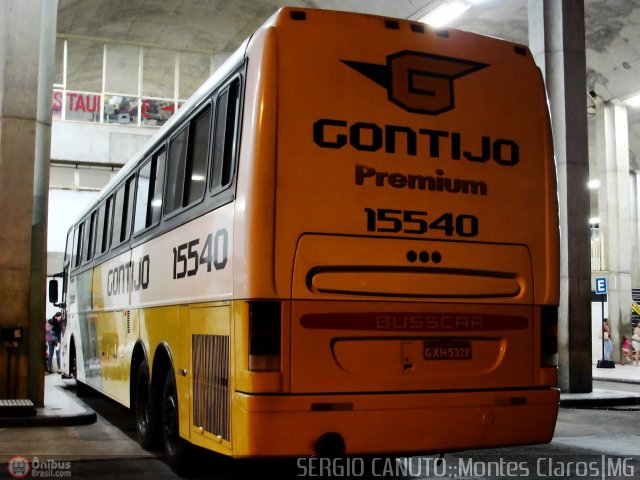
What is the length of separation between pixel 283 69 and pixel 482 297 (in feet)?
7.32

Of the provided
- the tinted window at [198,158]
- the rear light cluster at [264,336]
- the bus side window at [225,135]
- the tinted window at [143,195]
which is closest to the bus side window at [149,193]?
the tinted window at [143,195]

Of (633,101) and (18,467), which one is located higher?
(633,101)

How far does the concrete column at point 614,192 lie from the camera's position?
92.3 ft

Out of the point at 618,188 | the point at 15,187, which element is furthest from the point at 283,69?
the point at 618,188

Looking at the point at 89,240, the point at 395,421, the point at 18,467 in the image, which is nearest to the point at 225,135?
the point at 395,421

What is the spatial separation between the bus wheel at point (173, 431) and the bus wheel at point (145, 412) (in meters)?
0.42

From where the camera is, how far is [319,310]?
5621 millimetres

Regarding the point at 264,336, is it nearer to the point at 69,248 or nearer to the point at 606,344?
the point at 69,248

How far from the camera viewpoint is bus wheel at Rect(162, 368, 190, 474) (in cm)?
732

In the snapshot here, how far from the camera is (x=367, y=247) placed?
230 inches

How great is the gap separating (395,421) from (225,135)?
8.09 ft

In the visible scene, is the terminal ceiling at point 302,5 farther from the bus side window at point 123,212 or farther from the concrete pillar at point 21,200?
the bus side window at point 123,212

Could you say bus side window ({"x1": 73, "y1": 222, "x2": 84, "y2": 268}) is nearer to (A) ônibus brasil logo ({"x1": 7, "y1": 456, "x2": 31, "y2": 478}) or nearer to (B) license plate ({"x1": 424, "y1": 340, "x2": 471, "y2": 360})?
(A) ônibus brasil logo ({"x1": 7, "y1": 456, "x2": 31, "y2": 478})

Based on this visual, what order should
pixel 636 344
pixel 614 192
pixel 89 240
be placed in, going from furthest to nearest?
pixel 614 192 → pixel 636 344 → pixel 89 240
